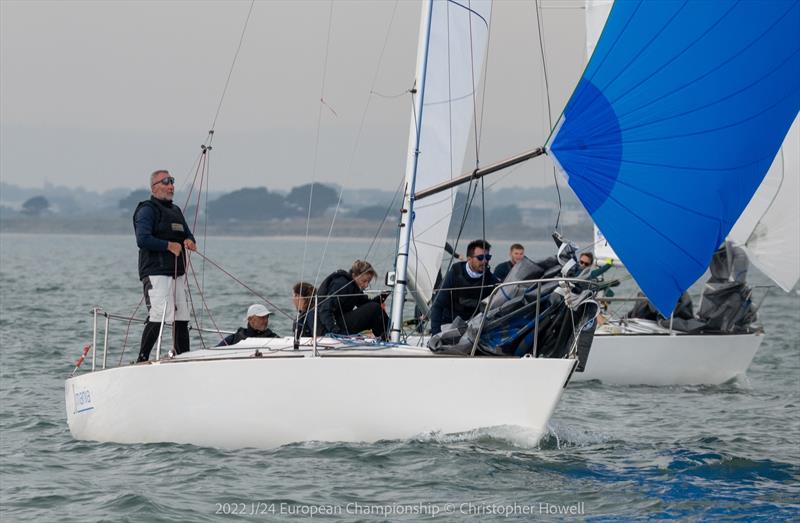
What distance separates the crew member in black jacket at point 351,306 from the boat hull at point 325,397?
1387mm

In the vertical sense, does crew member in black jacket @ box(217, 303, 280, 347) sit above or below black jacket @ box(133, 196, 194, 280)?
below

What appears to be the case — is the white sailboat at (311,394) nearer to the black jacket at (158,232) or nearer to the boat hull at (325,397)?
the boat hull at (325,397)

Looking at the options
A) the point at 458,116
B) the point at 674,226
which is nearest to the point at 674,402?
the point at 458,116

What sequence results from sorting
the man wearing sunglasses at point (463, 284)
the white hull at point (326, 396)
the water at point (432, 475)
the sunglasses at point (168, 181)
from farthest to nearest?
the man wearing sunglasses at point (463, 284) < the sunglasses at point (168, 181) < the white hull at point (326, 396) < the water at point (432, 475)

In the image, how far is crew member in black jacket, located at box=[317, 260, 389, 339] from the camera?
916cm

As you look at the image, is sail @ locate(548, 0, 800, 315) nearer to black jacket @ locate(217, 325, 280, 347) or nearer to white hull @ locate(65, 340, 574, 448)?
white hull @ locate(65, 340, 574, 448)

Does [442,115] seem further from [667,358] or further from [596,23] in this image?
[596,23]

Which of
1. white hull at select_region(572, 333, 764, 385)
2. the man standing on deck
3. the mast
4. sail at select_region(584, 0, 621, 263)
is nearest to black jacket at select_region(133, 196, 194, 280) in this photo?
the man standing on deck

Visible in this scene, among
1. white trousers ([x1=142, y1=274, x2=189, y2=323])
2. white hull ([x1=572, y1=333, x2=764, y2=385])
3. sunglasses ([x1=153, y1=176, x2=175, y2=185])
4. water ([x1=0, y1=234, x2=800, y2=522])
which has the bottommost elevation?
water ([x1=0, y1=234, x2=800, y2=522])

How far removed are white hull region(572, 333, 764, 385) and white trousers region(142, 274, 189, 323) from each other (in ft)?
17.9

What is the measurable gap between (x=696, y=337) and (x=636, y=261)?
5670 mm

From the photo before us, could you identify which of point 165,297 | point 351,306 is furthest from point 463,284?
point 165,297

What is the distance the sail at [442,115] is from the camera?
9914 mm

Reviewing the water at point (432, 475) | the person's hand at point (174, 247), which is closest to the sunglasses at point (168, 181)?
the person's hand at point (174, 247)
